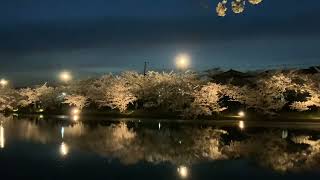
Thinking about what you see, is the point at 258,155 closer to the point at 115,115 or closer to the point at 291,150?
the point at 291,150

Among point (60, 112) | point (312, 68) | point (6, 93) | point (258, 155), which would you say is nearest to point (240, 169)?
point (258, 155)

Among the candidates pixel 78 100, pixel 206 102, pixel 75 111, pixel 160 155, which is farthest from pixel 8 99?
pixel 160 155

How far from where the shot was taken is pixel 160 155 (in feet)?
88.2

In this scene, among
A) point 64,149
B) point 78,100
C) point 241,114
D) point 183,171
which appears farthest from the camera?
point 78,100

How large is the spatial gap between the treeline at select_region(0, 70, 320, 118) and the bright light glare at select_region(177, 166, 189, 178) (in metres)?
35.3

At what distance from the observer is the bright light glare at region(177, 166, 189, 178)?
66.7ft

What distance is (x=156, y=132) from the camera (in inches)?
1599

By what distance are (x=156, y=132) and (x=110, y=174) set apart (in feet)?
66.1

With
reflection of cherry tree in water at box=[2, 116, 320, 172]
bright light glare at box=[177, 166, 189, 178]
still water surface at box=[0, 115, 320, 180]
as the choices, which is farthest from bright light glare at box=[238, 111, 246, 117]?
bright light glare at box=[177, 166, 189, 178]

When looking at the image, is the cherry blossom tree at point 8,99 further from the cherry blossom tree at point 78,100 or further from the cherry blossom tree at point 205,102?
the cherry blossom tree at point 205,102

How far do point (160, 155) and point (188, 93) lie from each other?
3515 cm

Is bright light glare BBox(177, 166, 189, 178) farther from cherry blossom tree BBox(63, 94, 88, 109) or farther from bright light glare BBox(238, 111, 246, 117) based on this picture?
cherry blossom tree BBox(63, 94, 88, 109)

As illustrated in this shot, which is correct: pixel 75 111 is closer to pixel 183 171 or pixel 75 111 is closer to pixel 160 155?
pixel 160 155

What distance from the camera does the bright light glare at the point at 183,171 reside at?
20.3 metres
